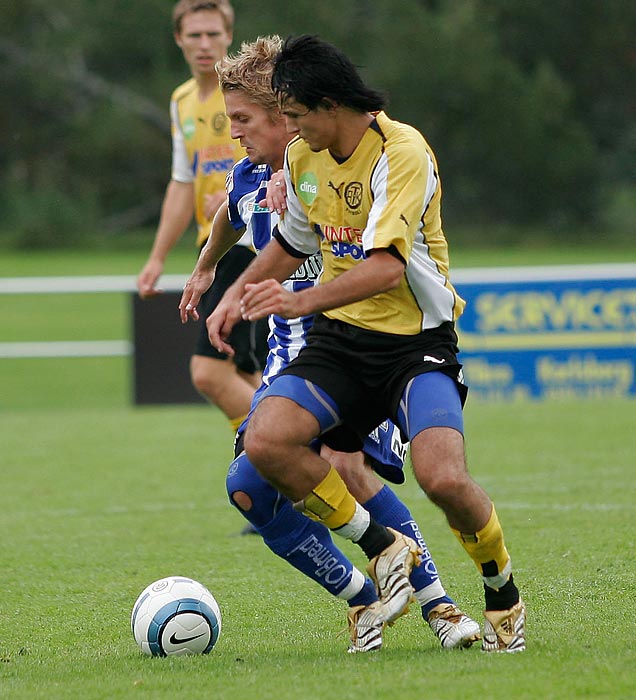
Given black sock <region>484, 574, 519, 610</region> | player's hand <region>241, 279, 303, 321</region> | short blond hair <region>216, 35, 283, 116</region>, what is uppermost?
short blond hair <region>216, 35, 283, 116</region>

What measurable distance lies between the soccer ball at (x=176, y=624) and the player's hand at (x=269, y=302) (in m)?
1.09

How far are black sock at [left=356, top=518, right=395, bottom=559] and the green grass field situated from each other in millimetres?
342

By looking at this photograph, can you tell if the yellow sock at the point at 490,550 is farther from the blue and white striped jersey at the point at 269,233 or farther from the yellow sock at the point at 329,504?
the blue and white striped jersey at the point at 269,233

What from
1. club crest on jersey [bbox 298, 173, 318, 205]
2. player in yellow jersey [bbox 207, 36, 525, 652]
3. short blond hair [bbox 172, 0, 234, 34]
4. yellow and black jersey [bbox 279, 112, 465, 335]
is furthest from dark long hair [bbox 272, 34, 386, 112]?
short blond hair [bbox 172, 0, 234, 34]

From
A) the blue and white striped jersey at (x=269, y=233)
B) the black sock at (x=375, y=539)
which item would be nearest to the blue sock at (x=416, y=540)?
the black sock at (x=375, y=539)

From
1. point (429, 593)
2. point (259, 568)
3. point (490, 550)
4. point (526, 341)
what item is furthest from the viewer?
point (526, 341)

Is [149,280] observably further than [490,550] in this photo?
Yes

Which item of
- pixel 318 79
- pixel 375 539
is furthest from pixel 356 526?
pixel 318 79

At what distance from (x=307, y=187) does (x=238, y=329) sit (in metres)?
2.46

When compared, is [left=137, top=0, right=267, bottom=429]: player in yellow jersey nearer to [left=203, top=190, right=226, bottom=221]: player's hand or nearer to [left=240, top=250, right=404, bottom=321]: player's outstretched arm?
[left=203, top=190, right=226, bottom=221]: player's hand

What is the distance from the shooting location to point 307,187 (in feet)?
13.9

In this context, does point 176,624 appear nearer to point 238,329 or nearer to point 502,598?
point 502,598

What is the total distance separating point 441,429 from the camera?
156 inches

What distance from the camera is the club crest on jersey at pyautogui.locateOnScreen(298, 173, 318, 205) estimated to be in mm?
4215
